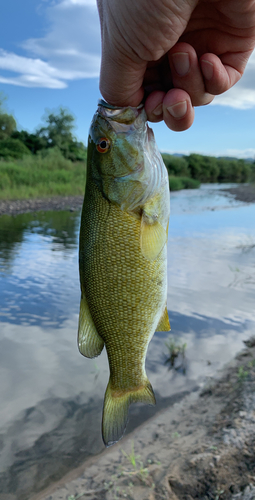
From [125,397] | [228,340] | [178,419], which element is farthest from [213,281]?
[125,397]

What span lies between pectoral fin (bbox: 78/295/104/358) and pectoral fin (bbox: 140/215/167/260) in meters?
0.42

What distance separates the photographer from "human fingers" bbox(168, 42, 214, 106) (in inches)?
77.6

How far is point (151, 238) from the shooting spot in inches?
75.0

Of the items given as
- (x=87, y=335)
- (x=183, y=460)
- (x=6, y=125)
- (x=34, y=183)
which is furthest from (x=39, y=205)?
(x=6, y=125)

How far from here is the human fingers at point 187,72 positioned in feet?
6.47

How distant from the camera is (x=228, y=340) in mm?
6711

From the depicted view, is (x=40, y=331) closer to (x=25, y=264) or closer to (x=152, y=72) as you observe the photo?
(x=25, y=264)

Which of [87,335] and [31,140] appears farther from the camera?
[31,140]

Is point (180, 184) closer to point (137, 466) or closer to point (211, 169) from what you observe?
point (211, 169)

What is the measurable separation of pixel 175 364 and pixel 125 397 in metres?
4.02

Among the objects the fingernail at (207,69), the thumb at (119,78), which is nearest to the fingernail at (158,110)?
the thumb at (119,78)

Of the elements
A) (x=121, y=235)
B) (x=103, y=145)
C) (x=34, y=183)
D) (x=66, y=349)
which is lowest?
(x=66, y=349)

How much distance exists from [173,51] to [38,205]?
2100 cm

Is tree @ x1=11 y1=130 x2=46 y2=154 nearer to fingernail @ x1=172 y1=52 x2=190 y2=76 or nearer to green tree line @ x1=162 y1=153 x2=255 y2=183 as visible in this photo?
green tree line @ x1=162 y1=153 x2=255 y2=183
